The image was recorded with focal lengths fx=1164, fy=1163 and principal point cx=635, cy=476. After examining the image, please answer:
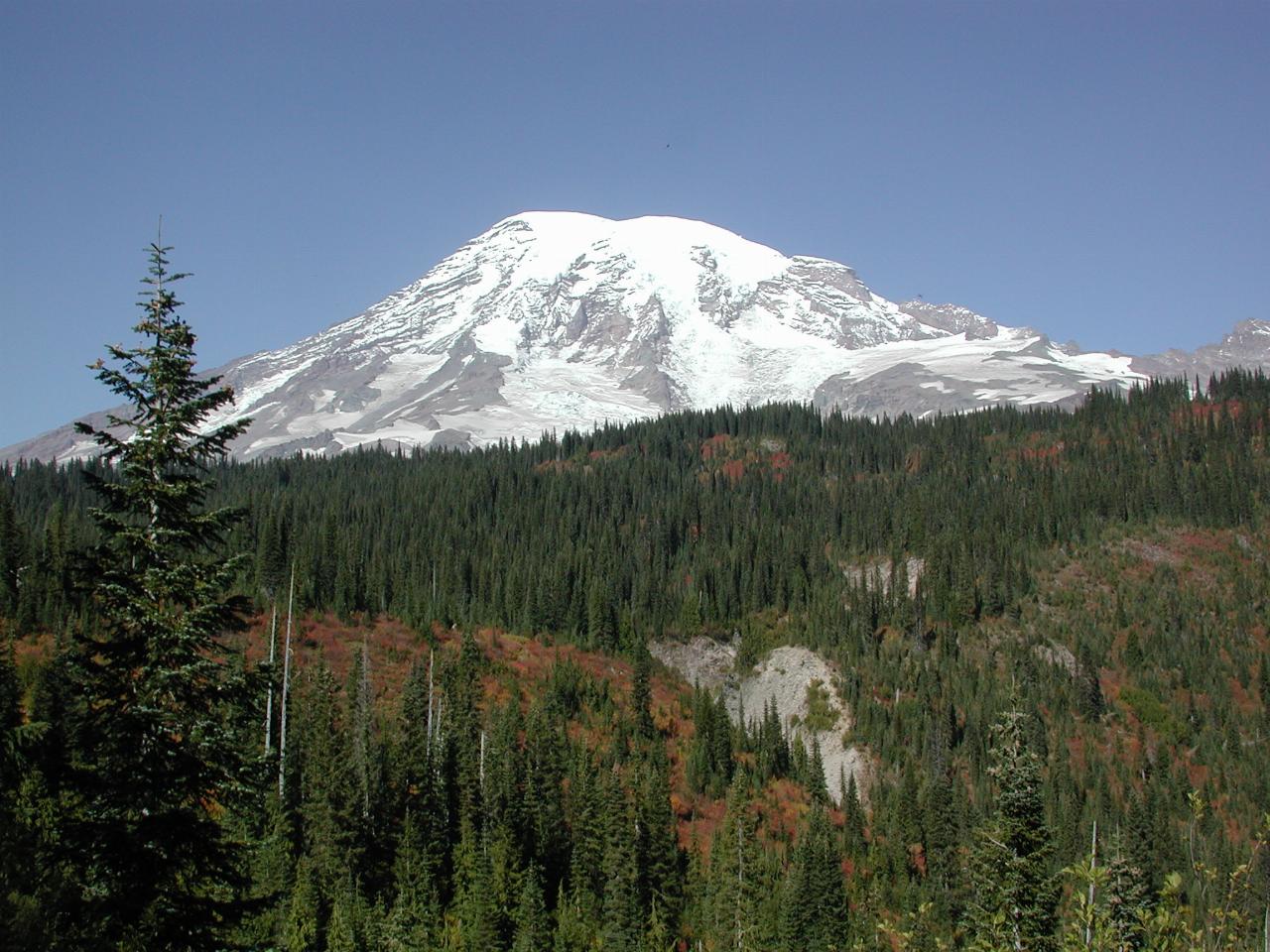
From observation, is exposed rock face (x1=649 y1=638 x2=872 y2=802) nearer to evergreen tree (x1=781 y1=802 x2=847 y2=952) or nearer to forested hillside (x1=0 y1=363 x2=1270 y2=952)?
forested hillside (x1=0 y1=363 x2=1270 y2=952)

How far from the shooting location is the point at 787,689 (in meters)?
156

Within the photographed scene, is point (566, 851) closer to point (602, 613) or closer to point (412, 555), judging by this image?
point (602, 613)

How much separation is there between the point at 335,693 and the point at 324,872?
32.3 m

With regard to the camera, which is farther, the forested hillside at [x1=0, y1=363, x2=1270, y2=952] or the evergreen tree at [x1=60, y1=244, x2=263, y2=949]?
the forested hillside at [x1=0, y1=363, x2=1270, y2=952]

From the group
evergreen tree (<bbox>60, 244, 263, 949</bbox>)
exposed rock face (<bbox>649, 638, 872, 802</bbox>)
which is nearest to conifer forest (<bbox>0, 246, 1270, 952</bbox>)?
evergreen tree (<bbox>60, 244, 263, 949</bbox>)

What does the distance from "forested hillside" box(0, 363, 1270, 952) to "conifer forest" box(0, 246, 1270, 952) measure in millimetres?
345

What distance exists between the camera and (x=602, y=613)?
15838 cm

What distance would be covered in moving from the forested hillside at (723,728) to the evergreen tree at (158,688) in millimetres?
595

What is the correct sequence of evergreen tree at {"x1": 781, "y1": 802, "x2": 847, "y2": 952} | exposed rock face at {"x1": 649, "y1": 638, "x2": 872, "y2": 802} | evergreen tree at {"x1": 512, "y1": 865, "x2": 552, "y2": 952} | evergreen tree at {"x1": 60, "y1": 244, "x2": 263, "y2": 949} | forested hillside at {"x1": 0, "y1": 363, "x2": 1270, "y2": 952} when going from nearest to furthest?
evergreen tree at {"x1": 60, "y1": 244, "x2": 263, "y2": 949}
forested hillside at {"x1": 0, "y1": 363, "x2": 1270, "y2": 952}
evergreen tree at {"x1": 512, "y1": 865, "x2": 552, "y2": 952}
evergreen tree at {"x1": 781, "y1": 802, "x2": 847, "y2": 952}
exposed rock face at {"x1": 649, "y1": 638, "x2": 872, "y2": 802}

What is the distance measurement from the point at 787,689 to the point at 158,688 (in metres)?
141

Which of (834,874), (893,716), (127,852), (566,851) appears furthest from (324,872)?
(893,716)

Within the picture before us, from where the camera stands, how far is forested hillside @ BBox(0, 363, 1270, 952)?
112ft

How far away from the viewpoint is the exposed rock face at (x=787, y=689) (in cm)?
13962

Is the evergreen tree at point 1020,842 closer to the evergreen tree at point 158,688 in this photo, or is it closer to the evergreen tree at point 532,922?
the evergreen tree at point 158,688
